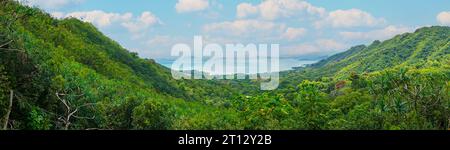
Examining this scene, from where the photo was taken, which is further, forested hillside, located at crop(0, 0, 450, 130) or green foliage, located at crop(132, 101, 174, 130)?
green foliage, located at crop(132, 101, 174, 130)

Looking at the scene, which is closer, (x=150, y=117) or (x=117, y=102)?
(x=150, y=117)

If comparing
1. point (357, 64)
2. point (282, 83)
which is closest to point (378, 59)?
point (357, 64)

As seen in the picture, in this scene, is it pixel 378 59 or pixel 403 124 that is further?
pixel 378 59

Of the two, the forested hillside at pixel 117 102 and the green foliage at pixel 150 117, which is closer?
the forested hillside at pixel 117 102

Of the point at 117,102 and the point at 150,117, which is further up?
the point at 117,102

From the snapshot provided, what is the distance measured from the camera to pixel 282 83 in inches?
5822

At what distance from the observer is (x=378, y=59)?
190375 millimetres
